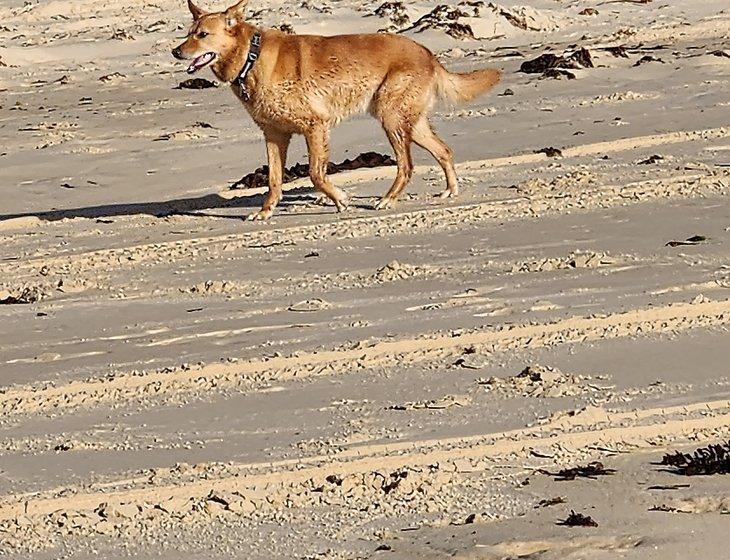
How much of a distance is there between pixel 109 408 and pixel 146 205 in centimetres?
556

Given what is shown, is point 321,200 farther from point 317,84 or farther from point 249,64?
point 249,64

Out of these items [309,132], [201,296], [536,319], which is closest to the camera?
[536,319]

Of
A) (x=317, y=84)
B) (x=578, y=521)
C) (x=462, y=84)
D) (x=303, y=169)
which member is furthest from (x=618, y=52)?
(x=578, y=521)

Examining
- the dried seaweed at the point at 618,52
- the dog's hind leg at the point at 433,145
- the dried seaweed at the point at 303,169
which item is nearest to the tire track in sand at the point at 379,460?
the dog's hind leg at the point at 433,145

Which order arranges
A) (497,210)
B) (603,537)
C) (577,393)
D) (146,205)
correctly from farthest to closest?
(146,205) < (497,210) < (577,393) < (603,537)

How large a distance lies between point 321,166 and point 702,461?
6131mm

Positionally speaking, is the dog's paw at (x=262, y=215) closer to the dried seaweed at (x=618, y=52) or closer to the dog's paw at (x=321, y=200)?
the dog's paw at (x=321, y=200)

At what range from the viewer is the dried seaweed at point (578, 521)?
4.79 meters

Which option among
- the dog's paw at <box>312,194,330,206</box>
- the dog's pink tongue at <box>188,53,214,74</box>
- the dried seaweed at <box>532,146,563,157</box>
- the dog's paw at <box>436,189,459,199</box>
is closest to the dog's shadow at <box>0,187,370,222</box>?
the dog's paw at <box>312,194,330,206</box>

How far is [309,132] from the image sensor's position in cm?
1109

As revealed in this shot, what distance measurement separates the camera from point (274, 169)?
1116 centimetres

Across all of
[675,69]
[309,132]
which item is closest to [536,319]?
[309,132]

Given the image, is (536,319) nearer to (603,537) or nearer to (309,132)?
(603,537)

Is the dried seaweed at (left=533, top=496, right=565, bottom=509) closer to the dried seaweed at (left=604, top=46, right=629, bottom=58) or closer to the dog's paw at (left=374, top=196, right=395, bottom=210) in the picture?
the dog's paw at (left=374, top=196, right=395, bottom=210)
